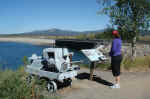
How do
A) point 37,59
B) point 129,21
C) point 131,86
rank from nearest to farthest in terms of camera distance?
point 131,86 → point 37,59 → point 129,21

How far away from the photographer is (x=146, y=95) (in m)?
5.05

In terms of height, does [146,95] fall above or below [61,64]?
below

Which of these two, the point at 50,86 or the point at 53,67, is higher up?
the point at 53,67

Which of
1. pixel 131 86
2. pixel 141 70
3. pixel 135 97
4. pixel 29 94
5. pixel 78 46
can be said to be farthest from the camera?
pixel 78 46

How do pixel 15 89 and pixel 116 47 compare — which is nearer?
pixel 15 89

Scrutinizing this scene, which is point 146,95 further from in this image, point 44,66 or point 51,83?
point 44,66

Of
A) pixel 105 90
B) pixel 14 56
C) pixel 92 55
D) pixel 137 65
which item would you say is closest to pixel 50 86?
pixel 105 90

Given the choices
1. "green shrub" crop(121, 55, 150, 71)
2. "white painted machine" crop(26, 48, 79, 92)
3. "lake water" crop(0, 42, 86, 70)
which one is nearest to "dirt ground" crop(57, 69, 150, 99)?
"white painted machine" crop(26, 48, 79, 92)

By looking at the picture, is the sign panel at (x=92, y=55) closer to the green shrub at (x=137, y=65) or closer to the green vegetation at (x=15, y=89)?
the green shrub at (x=137, y=65)

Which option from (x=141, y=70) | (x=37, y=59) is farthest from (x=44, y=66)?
(x=141, y=70)

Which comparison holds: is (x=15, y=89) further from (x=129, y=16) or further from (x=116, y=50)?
(x=129, y=16)

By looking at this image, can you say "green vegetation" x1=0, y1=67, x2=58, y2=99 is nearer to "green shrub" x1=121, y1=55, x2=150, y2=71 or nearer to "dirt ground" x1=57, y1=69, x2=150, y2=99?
"dirt ground" x1=57, y1=69, x2=150, y2=99

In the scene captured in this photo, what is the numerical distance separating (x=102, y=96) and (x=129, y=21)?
7.52m

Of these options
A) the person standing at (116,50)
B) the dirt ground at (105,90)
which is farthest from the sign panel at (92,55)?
the person standing at (116,50)
